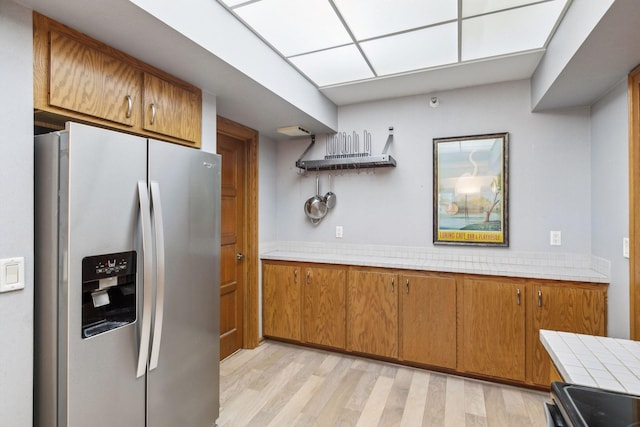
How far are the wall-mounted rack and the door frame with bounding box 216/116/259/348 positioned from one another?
1.61 feet

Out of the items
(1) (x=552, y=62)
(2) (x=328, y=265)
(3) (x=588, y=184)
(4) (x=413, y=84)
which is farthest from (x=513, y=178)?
(2) (x=328, y=265)

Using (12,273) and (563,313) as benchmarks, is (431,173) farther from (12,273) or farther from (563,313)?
(12,273)

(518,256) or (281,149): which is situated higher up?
(281,149)

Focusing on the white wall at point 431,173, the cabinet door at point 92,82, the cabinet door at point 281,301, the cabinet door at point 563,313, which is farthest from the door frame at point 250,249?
the cabinet door at point 563,313

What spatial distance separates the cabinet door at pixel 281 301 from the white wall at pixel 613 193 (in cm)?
235

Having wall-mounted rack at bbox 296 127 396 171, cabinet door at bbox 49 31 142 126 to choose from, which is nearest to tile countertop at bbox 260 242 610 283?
wall-mounted rack at bbox 296 127 396 171

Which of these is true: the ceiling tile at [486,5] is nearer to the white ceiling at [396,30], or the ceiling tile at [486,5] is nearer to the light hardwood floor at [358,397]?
the white ceiling at [396,30]

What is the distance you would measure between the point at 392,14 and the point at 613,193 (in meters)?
1.83

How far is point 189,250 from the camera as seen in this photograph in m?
1.74

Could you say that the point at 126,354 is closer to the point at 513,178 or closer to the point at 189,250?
the point at 189,250

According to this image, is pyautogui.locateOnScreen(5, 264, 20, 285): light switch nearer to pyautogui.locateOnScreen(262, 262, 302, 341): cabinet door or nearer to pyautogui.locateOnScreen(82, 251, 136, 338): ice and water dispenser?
pyautogui.locateOnScreen(82, 251, 136, 338): ice and water dispenser

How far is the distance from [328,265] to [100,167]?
2.09 meters

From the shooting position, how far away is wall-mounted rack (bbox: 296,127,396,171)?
302 centimetres

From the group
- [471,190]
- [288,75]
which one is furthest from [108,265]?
[471,190]
